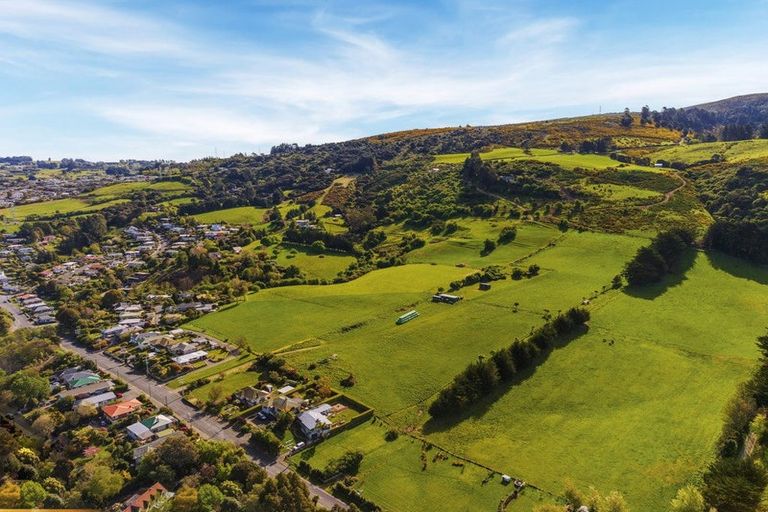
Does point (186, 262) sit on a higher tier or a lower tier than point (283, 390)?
higher

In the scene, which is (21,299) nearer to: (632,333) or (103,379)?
(103,379)

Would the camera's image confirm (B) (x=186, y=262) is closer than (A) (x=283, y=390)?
No

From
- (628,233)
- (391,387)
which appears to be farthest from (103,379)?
(628,233)

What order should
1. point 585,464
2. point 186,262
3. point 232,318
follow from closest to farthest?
point 585,464 < point 232,318 < point 186,262

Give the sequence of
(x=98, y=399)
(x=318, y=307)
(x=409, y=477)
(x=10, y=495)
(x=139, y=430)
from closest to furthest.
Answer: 1. (x=10, y=495)
2. (x=409, y=477)
3. (x=139, y=430)
4. (x=98, y=399)
5. (x=318, y=307)

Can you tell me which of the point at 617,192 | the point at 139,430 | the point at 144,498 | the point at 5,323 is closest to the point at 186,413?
the point at 139,430

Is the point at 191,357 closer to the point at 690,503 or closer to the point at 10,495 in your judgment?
the point at 10,495

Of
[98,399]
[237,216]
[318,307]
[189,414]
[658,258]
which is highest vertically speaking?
[237,216]
